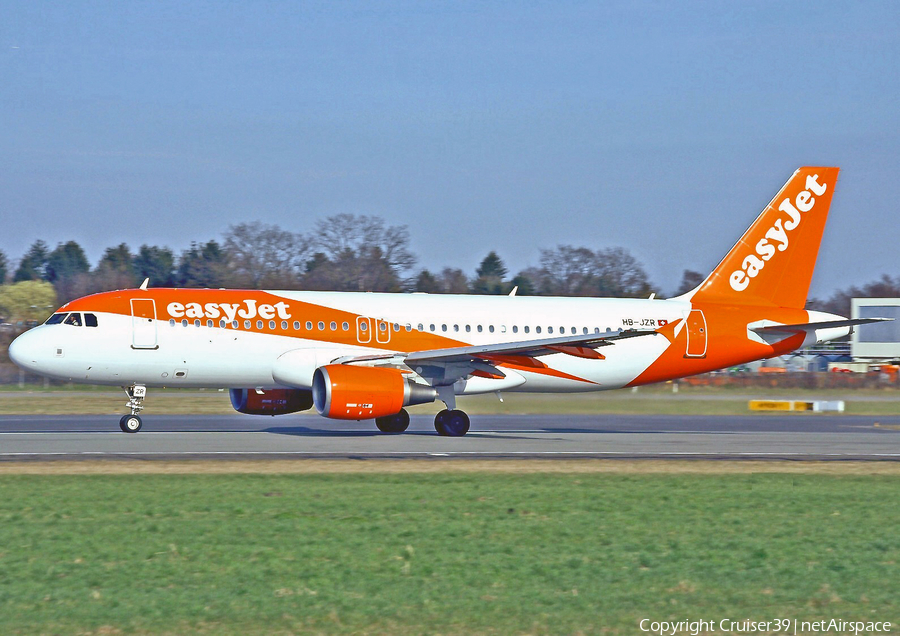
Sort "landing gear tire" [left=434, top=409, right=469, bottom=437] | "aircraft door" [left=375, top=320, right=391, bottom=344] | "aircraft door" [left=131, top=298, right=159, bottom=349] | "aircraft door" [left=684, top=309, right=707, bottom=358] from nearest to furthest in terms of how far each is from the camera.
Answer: "aircraft door" [left=131, top=298, right=159, bottom=349] → "landing gear tire" [left=434, top=409, right=469, bottom=437] → "aircraft door" [left=375, top=320, right=391, bottom=344] → "aircraft door" [left=684, top=309, right=707, bottom=358]

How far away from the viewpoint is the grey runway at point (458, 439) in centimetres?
2058

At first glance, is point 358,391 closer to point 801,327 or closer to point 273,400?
point 273,400

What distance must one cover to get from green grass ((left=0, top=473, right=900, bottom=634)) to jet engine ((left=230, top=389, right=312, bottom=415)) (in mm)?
11637

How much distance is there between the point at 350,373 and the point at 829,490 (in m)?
11.6

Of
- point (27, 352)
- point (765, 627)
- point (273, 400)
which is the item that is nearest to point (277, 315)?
point (273, 400)

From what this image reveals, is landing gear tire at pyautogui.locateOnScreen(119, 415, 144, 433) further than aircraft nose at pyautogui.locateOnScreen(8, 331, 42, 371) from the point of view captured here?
Yes

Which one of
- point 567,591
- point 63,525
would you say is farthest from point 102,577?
point 567,591

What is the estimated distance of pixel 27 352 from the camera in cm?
2444

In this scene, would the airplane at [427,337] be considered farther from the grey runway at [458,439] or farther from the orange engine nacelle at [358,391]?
the grey runway at [458,439]

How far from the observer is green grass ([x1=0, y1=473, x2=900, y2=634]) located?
311 inches

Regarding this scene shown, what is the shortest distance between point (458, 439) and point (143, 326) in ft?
26.2

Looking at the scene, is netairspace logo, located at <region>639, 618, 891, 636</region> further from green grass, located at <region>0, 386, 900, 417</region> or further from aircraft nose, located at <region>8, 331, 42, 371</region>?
green grass, located at <region>0, 386, 900, 417</region>

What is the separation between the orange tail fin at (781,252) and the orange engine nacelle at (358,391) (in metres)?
10.5

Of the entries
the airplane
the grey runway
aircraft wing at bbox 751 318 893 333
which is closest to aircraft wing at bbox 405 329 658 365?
the airplane
